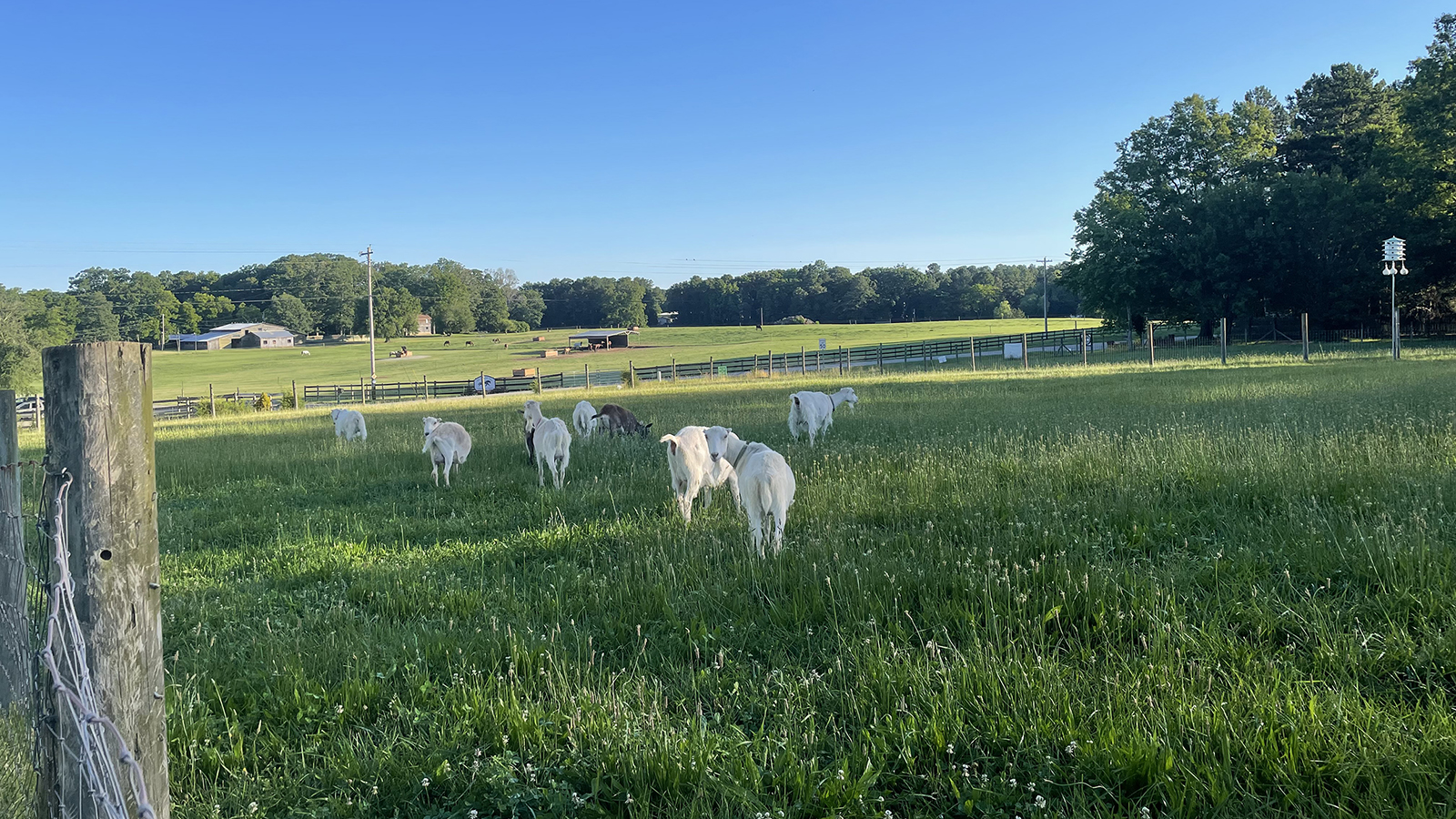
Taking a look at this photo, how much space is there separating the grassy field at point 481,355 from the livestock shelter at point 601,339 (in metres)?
1.64

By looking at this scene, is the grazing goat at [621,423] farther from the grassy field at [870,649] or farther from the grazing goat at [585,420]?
the grassy field at [870,649]

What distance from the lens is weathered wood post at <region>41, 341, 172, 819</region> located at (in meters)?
2.12

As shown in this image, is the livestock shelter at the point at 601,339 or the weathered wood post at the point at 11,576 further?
the livestock shelter at the point at 601,339

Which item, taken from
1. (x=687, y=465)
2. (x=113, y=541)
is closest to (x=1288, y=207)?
(x=687, y=465)

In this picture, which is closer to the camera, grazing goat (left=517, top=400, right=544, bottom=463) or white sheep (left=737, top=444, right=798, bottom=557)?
white sheep (left=737, top=444, right=798, bottom=557)

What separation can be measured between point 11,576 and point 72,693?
158 cm

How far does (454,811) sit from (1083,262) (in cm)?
6212

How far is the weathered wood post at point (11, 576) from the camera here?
306 cm

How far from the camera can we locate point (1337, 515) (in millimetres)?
5922

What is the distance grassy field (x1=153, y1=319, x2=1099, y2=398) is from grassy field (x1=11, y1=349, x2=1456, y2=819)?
69831 millimetres

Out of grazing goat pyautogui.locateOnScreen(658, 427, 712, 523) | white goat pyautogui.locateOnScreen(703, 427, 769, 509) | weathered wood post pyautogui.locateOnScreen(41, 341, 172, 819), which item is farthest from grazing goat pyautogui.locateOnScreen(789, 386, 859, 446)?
weathered wood post pyautogui.locateOnScreen(41, 341, 172, 819)

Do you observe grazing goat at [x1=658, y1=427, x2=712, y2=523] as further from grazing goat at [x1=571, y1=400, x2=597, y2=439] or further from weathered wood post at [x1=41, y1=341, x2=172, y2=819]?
grazing goat at [x1=571, y1=400, x2=597, y2=439]

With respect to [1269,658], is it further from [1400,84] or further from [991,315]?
[991,315]

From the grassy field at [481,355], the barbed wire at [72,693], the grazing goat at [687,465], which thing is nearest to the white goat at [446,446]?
the grazing goat at [687,465]
